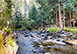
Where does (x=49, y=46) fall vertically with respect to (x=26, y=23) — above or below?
below

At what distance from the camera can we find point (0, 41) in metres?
2.53

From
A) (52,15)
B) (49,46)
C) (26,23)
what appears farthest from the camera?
(26,23)

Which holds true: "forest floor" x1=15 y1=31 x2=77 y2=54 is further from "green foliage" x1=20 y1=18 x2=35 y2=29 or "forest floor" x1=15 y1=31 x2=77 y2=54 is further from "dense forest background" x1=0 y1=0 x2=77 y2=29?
"green foliage" x1=20 y1=18 x2=35 y2=29

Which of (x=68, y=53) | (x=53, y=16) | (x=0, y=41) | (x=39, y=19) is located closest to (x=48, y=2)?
(x=53, y=16)

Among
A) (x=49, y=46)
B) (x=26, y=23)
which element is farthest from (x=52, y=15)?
(x=49, y=46)

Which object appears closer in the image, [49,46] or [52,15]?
[49,46]

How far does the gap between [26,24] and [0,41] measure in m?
24.4

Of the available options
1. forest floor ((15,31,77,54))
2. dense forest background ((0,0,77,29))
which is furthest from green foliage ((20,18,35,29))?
forest floor ((15,31,77,54))

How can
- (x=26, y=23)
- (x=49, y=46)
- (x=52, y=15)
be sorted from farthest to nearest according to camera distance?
(x=26, y=23)
(x=52, y=15)
(x=49, y=46)

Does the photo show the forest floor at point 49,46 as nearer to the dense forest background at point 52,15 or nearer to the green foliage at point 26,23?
the dense forest background at point 52,15

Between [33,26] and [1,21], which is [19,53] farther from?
[33,26]

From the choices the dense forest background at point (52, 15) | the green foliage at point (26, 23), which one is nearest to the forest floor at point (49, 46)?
the dense forest background at point (52, 15)

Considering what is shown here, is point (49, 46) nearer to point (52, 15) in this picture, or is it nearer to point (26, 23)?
point (52, 15)

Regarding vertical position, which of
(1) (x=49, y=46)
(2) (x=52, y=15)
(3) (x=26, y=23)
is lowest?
(1) (x=49, y=46)
